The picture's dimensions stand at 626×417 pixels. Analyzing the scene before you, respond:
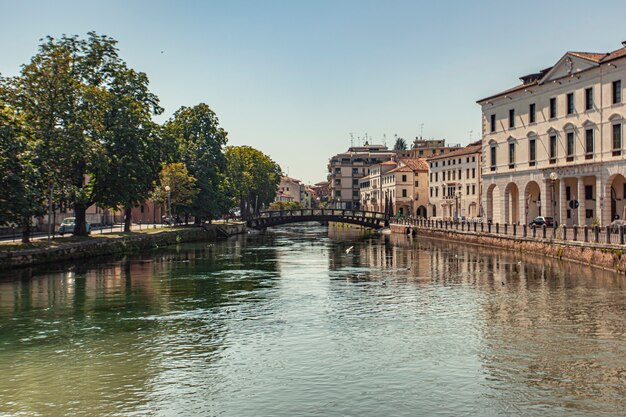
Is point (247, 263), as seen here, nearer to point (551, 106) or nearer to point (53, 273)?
point (53, 273)

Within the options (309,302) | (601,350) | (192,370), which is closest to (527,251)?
(309,302)

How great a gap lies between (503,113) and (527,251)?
22.1 m

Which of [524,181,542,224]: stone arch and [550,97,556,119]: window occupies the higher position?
[550,97,556,119]: window

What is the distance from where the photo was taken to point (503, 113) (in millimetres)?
68938

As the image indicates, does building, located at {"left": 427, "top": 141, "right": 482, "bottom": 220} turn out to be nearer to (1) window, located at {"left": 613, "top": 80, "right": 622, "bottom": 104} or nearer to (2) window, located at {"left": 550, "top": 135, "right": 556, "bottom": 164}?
(2) window, located at {"left": 550, "top": 135, "right": 556, "bottom": 164}

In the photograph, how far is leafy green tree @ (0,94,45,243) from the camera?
134 feet

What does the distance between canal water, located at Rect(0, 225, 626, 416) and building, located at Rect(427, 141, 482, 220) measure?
69490 millimetres

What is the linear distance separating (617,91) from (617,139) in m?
3.93

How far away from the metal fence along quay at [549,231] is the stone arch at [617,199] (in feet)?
11.7

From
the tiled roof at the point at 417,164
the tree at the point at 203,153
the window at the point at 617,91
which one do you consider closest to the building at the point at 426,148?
the tiled roof at the point at 417,164

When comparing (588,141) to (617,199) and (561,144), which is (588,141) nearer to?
(561,144)

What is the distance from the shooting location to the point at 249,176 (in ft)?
391

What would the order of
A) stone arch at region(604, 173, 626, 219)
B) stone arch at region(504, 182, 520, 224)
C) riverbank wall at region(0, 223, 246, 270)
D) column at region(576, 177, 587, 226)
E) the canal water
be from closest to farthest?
the canal water < riverbank wall at region(0, 223, 246, 270) < stone arch at region(604, 173, 626, 219) < column at region(576, 177, 587, 226) < stone arch at region(504, 182, 520, 224)

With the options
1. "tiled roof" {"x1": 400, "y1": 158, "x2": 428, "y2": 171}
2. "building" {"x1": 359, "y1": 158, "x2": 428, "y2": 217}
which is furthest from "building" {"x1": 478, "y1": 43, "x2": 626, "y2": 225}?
"tiled roof" {"x1": 400, "y1": 158, "x2": 428, "y2": 171}
